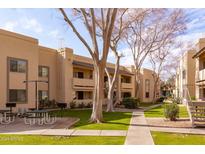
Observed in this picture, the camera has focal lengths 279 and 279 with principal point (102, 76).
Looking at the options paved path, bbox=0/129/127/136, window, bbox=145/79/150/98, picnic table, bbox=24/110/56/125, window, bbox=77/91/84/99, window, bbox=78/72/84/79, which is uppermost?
window, bbox=78/72/84/79

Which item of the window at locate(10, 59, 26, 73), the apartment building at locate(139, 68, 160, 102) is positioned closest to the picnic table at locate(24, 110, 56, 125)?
the window at locate(10, 59, 26, 73)

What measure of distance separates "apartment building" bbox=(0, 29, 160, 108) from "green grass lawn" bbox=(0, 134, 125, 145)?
1229 cm

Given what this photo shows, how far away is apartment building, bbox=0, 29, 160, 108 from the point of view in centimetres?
2328

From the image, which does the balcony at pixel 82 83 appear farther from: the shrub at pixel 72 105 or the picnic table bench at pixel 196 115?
the picnic table bench at pixel 196 115

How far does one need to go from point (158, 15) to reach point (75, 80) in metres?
12.0

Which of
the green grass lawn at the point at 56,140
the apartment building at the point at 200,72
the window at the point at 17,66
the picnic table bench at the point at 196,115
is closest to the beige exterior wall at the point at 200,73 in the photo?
the apartment building at the point at 200,72

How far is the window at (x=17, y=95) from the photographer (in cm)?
2365

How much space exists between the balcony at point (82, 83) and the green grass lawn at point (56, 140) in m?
21.2

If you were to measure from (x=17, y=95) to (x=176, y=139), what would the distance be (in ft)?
55.4

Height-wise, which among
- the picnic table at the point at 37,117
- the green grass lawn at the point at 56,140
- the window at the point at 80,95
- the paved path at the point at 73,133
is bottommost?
the green grass lawn at the point at 56,140

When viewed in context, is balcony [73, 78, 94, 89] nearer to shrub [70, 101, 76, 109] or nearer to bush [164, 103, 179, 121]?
shrub [70, 101, 76, 109]

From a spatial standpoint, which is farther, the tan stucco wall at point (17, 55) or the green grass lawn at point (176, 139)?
the tan stucco wall at point (17, 55)

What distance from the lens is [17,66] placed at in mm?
24406
